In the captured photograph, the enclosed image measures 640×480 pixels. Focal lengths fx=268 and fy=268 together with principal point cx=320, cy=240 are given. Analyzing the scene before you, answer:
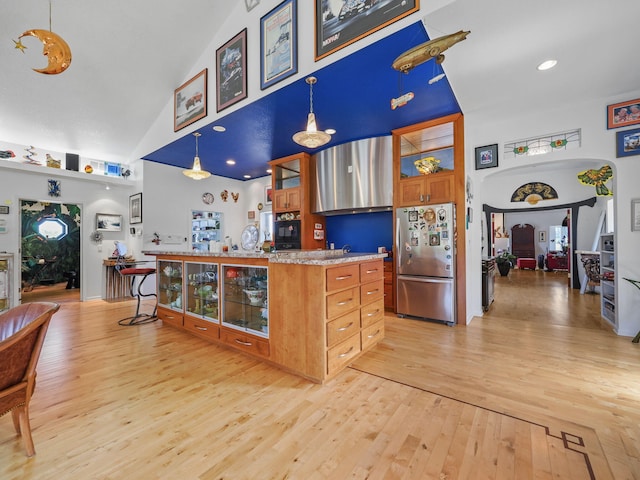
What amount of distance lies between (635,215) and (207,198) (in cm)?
752

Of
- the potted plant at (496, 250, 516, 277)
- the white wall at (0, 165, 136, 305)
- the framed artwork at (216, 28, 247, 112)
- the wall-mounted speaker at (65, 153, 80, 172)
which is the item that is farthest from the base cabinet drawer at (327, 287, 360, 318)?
the potted plant at (496, 250, 516, 277)

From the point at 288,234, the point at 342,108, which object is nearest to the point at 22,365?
the point at 342,108

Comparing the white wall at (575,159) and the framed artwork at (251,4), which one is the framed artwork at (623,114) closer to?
the white wall at (575,159)

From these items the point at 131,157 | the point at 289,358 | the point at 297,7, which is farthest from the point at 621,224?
the point at 131,157

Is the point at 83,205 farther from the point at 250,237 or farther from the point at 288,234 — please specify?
the point at 250,237

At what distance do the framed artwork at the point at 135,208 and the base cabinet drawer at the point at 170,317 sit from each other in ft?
9.65

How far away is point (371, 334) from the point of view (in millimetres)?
2775

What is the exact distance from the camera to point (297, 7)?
2.84m

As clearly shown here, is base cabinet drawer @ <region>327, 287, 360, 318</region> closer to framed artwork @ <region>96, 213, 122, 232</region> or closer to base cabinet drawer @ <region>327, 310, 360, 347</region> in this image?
base cabinet drawer @ <region>327, 310, 360, 347</region>

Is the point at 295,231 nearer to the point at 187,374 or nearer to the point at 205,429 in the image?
the point at 187,374

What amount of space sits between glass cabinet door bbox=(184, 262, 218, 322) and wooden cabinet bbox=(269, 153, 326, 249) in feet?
7.35

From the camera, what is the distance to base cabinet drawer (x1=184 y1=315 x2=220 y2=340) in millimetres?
2939

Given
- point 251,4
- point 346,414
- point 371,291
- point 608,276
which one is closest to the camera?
point 346,414

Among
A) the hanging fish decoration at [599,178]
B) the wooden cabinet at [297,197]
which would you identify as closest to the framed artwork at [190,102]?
the wooden cabinet at [297,197]
